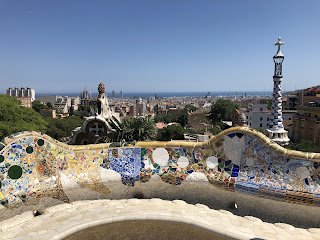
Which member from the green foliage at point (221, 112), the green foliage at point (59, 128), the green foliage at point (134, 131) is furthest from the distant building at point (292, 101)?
the green foliage at point (134, 131)

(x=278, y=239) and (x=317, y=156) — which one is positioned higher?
(x=317, y=156)

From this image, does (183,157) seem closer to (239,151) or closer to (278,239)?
(239,151)

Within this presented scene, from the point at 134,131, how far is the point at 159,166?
6195 mm

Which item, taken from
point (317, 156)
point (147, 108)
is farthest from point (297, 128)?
point (147, 108)

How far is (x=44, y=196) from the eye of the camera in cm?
608

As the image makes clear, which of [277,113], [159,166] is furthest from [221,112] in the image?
[159,166]

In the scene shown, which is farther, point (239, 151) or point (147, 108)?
point (147, 108)

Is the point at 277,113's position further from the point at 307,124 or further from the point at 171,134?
the point at 307,124

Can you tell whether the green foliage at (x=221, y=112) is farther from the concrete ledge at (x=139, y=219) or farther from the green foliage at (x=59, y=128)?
the concrete ledge at (x=139, y=219)

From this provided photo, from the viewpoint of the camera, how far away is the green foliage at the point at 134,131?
41.6ft

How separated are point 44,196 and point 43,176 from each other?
1.58 ft

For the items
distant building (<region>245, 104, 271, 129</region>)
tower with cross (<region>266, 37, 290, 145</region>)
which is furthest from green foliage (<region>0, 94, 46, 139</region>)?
distant building (<region>245, 104, 271, 129</region>)

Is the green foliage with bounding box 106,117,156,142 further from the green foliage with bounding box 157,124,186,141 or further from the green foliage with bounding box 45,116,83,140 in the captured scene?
the green foliage with bounding box 45,116,83,140

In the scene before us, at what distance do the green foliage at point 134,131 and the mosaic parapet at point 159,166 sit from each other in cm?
575
